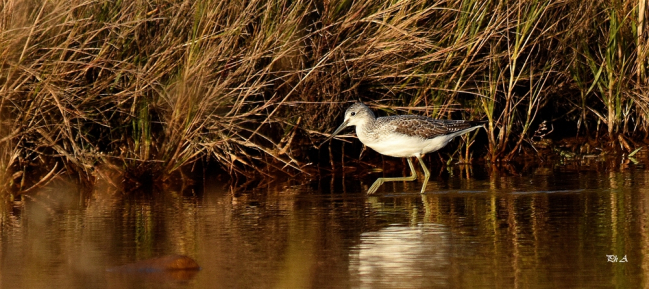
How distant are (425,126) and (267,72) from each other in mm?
1438

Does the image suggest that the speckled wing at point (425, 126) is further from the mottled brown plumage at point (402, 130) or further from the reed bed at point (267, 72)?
the reed bed at point (267, 72)

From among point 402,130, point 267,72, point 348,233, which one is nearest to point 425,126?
A: point 402,130

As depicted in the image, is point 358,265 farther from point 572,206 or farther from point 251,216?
point 572,206

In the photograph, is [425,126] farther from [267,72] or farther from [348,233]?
[348,233]

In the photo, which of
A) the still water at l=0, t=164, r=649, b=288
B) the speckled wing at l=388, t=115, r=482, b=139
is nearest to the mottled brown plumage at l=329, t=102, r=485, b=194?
the speckled wing at l=388, t=115, r=482, b=139

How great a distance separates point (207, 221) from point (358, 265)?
6.29 feet

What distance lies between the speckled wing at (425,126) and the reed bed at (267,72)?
1.36 feet

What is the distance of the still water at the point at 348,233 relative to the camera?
549 centimetres

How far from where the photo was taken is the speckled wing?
9.09m

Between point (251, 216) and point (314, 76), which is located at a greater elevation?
point (314, 76)

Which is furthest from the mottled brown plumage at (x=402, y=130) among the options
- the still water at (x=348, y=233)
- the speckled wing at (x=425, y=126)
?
the still water at (x=348, y=233)

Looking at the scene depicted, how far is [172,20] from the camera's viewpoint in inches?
342

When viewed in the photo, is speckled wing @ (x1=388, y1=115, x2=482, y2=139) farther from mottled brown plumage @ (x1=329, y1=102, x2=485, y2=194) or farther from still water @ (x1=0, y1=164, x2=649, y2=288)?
still water @ (x1=0, y1=164, x2=649, y2=288)

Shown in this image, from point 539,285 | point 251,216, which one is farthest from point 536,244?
point 251,216
